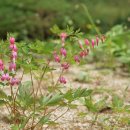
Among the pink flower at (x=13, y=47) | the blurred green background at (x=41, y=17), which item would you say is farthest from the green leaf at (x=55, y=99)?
the blurred green background at (x=41, y=17)

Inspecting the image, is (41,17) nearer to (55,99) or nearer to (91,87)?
(91,87)

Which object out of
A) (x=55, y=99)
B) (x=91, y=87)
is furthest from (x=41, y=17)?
(x=55, y=99)

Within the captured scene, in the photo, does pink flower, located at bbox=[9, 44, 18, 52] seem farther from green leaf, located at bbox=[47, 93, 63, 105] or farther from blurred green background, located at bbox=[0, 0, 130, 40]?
blurred green background, located at bbox=[0, 0, 130, 40]

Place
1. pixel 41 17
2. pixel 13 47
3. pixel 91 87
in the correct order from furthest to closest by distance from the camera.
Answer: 1. pixel 41 17
2. pixel 91 87
3. pixel 13 47

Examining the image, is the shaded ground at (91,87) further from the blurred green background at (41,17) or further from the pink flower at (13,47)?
the blurred green background at (41,17)

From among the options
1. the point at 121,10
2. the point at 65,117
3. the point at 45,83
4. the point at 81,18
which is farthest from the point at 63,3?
the point at 65,117

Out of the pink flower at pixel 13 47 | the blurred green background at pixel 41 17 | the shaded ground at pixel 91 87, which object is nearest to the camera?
the pink flower at pixel 13 47

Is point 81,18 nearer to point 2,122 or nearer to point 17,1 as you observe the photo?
point 17,1
